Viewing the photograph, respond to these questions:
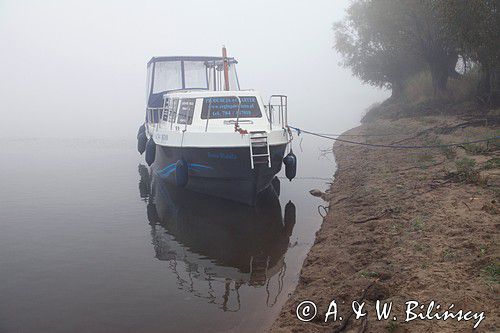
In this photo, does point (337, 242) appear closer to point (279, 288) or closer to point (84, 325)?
point (279, 288)

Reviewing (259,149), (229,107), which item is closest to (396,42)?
(229,107)

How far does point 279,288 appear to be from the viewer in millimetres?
7977

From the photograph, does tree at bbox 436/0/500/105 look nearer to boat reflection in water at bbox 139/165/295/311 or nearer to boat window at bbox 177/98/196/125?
boat reflection in water at bbox 139/165/295/311

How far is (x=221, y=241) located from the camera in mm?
10516

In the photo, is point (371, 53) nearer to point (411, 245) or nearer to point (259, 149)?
point (259, 149)

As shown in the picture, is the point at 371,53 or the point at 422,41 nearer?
the point at 422,41

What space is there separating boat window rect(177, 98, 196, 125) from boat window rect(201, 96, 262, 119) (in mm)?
445

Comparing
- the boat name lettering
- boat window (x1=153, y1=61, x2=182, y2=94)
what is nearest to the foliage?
the boat name lettering

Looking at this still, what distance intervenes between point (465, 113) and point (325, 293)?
1720cm

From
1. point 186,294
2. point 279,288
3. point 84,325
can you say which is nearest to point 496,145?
point 279,288

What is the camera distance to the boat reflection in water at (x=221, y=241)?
8.24 metres

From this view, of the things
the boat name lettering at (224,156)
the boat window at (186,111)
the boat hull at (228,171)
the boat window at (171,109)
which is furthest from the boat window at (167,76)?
the boat name lettering at (224,156)
